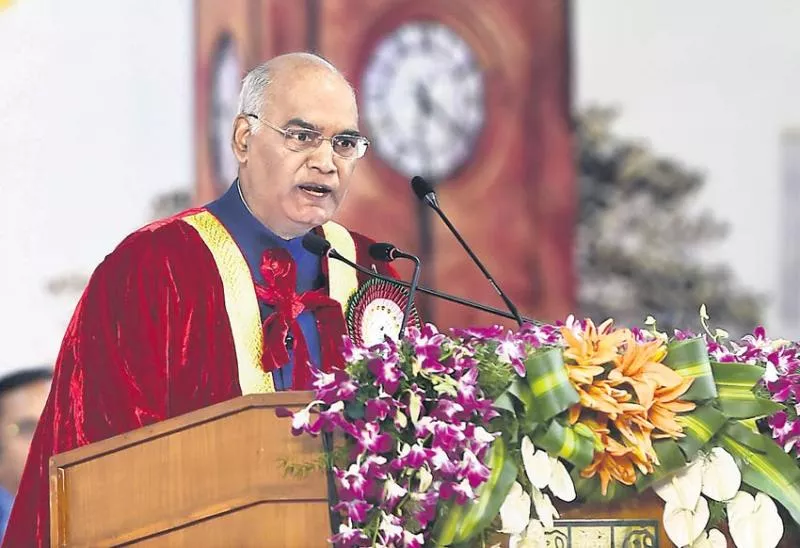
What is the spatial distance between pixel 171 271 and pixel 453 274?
4.62m

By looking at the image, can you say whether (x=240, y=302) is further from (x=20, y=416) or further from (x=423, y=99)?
(x=423, y=99)

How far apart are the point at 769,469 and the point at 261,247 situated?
135cm

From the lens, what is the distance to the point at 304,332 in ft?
10.8

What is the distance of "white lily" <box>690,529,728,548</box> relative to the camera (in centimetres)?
246

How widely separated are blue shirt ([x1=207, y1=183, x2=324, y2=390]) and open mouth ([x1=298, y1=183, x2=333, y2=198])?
18 cm

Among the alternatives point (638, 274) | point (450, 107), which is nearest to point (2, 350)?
point (450, 107)

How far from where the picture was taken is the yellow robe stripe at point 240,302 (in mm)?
3176

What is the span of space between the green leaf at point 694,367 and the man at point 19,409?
393 cm

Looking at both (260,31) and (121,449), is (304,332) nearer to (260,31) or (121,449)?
(121,449)

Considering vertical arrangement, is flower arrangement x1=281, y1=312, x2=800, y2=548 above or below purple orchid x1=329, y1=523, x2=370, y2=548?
above

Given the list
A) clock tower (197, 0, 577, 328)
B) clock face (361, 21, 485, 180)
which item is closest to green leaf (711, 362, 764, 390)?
clock tower (197, 0, 577, 328)

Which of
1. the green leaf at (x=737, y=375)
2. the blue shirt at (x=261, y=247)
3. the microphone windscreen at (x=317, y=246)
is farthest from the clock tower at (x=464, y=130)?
the green leaf at (x=737, y=375)

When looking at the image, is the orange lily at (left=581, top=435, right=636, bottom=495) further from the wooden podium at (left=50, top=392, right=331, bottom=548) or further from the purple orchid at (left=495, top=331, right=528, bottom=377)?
the wooden podium at (left=50, top=392, right=331, bottom=548)

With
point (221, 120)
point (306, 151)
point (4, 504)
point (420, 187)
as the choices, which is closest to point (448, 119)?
point (221, 120)
